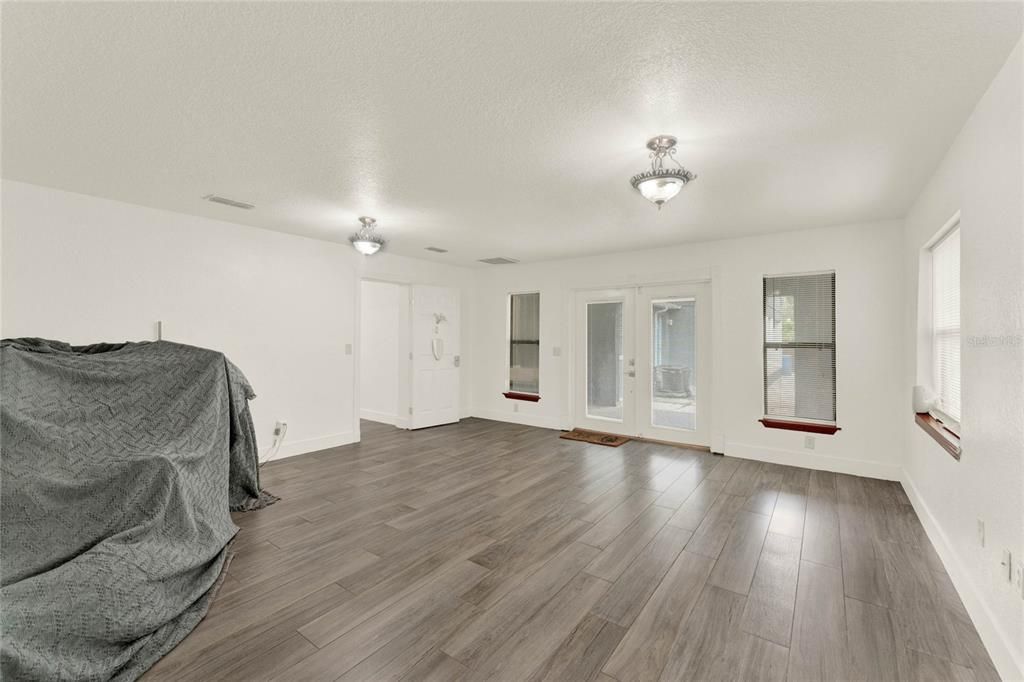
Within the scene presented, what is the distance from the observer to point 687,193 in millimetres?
3520

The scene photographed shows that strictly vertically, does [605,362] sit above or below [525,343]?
below

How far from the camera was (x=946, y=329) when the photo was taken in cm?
316

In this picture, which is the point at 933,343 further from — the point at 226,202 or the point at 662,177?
the point at 226,202

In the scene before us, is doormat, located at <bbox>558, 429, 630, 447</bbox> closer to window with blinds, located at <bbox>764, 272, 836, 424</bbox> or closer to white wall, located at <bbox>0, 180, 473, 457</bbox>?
window with blinds, located at <bbox>764, 272, 836, 424</bbox>

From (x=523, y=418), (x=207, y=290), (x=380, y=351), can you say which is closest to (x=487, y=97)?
(x=207, y=290)

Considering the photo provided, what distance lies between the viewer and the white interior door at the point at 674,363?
5.33 meters

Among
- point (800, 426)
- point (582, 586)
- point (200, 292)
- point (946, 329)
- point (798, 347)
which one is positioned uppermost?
point (200, 292)

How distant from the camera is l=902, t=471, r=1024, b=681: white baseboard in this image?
1.70m

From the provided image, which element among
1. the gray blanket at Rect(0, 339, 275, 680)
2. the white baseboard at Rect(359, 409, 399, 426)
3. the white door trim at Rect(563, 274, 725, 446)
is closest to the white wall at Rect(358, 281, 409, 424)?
the white baseboard at Rect(359, 409, 399, 426)

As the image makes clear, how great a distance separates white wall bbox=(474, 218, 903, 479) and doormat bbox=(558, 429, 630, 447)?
0.30m

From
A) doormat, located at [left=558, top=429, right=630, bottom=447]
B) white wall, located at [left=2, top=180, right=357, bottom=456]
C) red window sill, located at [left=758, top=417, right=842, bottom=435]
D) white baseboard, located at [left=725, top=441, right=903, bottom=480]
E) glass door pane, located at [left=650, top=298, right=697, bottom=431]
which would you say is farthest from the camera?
doormat, located at [left=558, top=429, right=630, bottom=447]

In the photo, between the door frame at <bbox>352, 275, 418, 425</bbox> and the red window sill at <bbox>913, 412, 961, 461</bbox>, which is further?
the door frame at <bbox>352, 275, 418, 425</bbox>

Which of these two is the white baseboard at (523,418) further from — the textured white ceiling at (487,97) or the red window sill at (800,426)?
the textured white ceiling at (487,97)

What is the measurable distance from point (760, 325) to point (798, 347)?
1.40 ft
